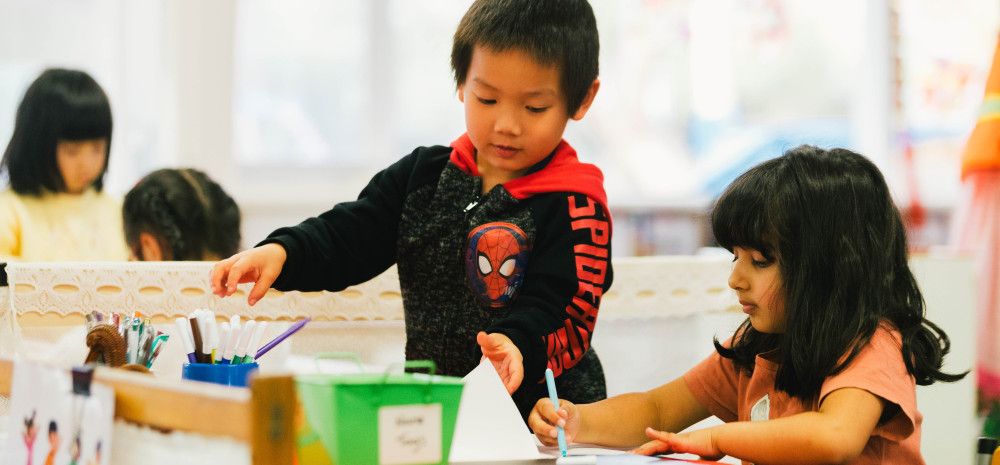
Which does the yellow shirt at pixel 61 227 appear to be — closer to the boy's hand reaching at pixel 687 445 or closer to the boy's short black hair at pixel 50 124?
the boy's short black hair at pixel 50 124

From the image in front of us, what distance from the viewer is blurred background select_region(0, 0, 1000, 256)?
3.16 metres

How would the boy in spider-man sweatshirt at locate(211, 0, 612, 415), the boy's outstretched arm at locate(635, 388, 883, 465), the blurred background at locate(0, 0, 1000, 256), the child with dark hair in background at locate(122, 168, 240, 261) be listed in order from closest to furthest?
the boy's outstretched arm at locate(635, 388, 883, 465)
the boy in spider-man sweatshirt at locate(211, 0, 612, 415)
the child with dark hair in background at locate(122, 168, 240, 261)
the blurred background at locate(0, 0, 1000, 256)

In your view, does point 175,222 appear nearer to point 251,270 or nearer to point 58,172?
point 58,172

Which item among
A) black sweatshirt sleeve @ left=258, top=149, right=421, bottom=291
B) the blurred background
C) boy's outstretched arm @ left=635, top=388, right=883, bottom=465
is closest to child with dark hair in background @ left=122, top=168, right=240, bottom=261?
black sweatshirt sleeve @ left=258, top=149, right=421, bottom=291

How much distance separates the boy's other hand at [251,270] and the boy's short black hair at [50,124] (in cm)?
121

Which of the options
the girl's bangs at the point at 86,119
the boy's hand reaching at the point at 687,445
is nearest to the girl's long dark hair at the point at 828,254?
the boy's hand reaching at the point at 687,445

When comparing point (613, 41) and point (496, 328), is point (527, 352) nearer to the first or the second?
point (496, 328)

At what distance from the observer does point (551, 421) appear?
1061 mm

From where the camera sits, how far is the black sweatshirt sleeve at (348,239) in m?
1.17

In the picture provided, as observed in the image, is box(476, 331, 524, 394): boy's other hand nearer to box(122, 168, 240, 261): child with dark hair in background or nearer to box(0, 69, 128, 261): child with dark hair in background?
box(122, 168, 240, 261): child with dark hair in background

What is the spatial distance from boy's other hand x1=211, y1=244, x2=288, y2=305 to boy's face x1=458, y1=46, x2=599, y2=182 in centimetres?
27

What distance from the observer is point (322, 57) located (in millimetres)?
3455

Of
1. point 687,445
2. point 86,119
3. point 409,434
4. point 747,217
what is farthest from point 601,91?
point 409,434

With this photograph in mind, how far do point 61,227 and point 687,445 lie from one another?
5.44 ft
